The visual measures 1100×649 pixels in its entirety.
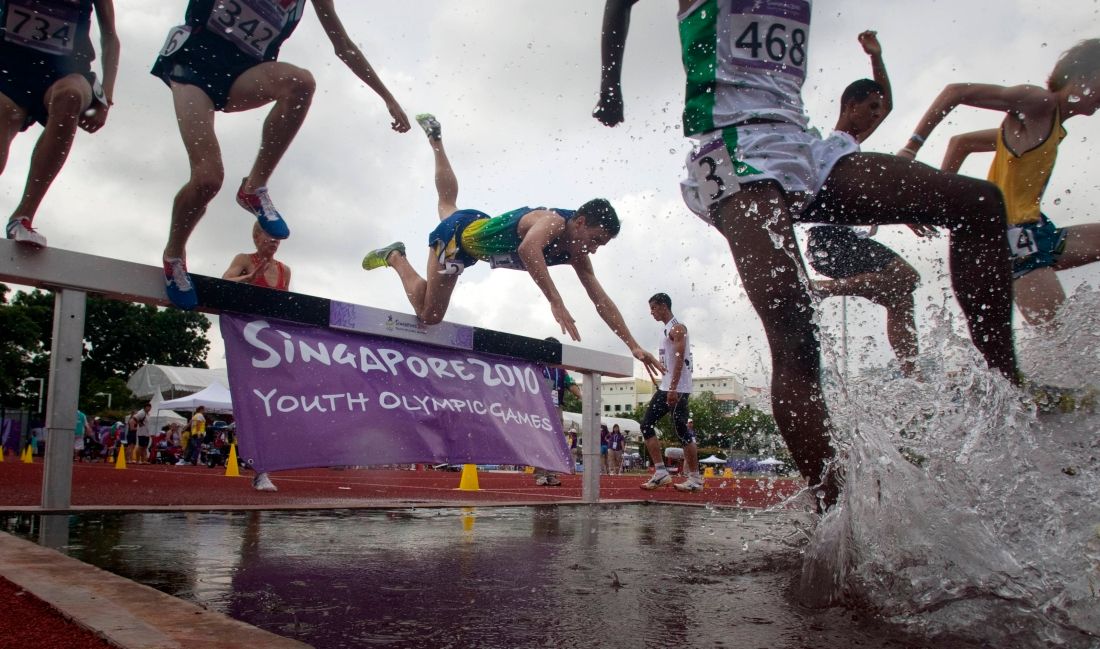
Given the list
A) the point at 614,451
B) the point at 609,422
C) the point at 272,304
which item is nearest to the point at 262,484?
the point at 272,304

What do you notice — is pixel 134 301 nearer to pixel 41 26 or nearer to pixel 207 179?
pixel 207 179

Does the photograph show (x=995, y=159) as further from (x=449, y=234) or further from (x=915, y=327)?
(x=449, y=234)

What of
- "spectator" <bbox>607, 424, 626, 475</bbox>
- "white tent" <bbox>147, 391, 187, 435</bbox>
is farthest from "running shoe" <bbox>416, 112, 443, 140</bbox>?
"white tent" <bbox>147, 391, 187, 435</bbox>

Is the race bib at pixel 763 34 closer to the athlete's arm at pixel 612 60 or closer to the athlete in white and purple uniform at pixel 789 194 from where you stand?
the athlete in white and purple uniform at pixel 789 194

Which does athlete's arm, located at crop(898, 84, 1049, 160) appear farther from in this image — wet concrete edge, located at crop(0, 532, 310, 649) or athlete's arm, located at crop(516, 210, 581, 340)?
wet concrete edge, located at crop(0, 532, 310, 649)

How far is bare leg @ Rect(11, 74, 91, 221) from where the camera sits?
11.9ft

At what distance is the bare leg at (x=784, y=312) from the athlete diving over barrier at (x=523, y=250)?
5.99ft

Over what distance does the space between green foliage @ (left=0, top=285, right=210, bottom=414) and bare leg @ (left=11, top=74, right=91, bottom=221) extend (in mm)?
38845

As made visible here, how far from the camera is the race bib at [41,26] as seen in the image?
3467 mm

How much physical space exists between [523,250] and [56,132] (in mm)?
2460

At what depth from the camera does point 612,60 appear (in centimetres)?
263

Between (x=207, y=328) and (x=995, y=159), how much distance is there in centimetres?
6905

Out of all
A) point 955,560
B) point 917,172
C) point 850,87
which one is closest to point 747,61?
point 917,172

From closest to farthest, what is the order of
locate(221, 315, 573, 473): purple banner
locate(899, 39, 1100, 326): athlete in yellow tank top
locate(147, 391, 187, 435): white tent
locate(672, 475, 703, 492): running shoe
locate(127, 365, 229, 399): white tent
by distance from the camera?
locate(899, 39, 1100, 326): athlete in yellow tank top, locate(221, 315, 573, 473): purple banner, locate(672, 475, 703, 492): running shoe, locate(147, 391, 187, 435): white tent, locate(127, 365, 229, 399): white tent
